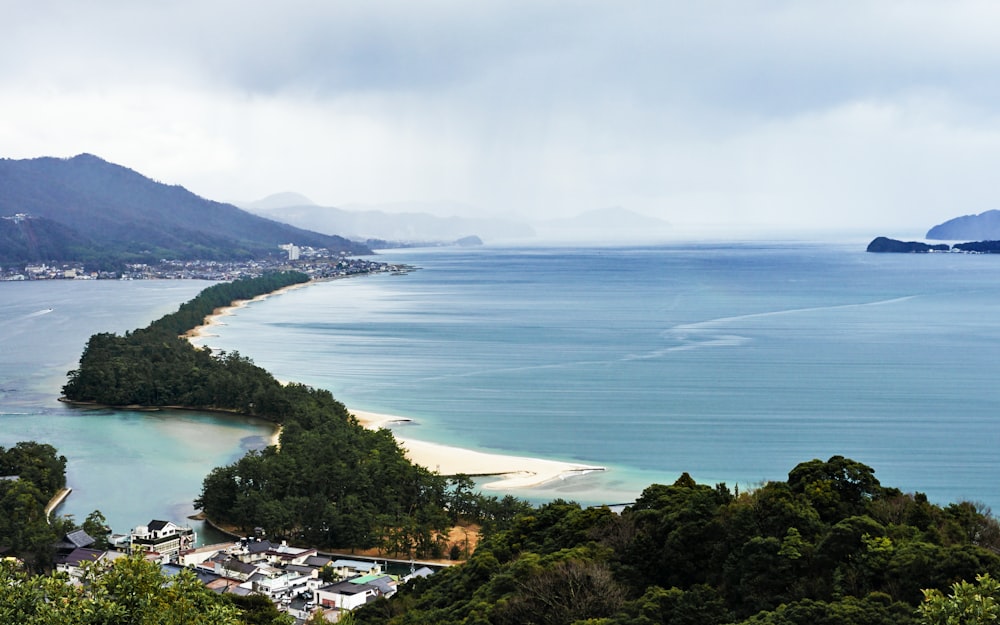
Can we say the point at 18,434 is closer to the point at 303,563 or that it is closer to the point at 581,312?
the point at 303,563

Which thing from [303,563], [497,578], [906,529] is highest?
[906,529]

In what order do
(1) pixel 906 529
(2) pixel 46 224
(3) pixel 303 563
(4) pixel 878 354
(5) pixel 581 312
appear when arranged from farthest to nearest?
1. (2) pixel 46 224
2. (5) pixel 581 312
3. (4) pixel 878 354
4. (3) pixel 303 563
5. (1) pixel 906 529

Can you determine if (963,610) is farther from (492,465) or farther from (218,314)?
(218,314)

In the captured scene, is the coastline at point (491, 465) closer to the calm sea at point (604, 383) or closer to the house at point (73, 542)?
the calm sea at point (604, 383)

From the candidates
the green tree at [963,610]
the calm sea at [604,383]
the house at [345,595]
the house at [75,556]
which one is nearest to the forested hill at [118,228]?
the calm sea at [604,383]

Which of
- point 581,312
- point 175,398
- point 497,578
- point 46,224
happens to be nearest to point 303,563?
point 497,578

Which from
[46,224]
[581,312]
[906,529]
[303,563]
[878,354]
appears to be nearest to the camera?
[906,529]
